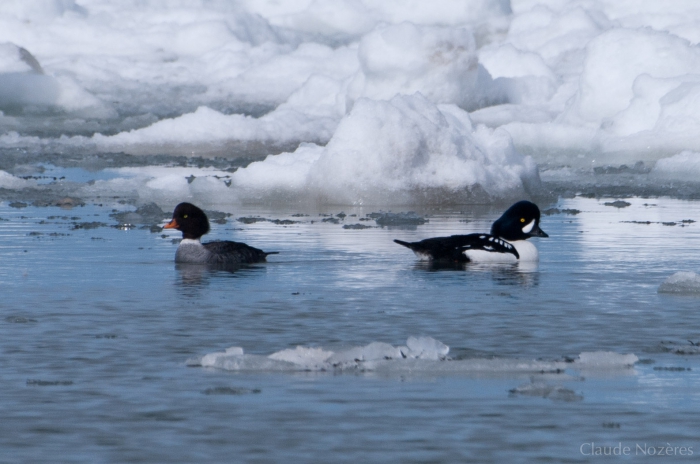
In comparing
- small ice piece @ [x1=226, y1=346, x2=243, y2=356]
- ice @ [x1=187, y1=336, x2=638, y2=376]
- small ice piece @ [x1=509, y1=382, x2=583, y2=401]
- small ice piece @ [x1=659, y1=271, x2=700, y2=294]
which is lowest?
small ice piece @ [x1=509, y1=382, x2=583, y2=401]

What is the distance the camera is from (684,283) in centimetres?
902

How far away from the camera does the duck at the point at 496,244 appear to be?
1138cm

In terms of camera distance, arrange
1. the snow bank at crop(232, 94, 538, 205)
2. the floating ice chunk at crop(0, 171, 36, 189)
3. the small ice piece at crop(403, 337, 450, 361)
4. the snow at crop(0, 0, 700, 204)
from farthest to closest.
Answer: the floating ice chunk at crop(0, 171, 36, 189)
the snow at crop(0, 0, 700, 204)
the snow bank at crop(232, 94, 538, 205)
the small ice piece at crop(403, 337, 450, 361)

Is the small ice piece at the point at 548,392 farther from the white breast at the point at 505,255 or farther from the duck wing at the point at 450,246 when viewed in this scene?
the white breast at the point at 505,255

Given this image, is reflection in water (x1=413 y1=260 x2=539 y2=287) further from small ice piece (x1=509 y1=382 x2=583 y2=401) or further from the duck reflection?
small ice piece (x1=509 y1=382 x2=583 y2=401)

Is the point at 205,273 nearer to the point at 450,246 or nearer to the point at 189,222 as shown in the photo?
the point at 189,222

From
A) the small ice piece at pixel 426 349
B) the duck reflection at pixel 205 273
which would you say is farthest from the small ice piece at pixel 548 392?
the duck reflection at pixel 205 273

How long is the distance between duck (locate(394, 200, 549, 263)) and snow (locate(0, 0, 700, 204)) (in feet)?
19.4

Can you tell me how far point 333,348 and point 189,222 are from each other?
190 inches

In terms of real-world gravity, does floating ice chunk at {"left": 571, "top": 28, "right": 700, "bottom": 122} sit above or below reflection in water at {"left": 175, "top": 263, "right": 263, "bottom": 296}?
above

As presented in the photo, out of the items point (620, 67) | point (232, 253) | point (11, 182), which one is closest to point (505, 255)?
point (232, 253)

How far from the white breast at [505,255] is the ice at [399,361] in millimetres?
5089

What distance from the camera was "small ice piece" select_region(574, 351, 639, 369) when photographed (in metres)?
6.26

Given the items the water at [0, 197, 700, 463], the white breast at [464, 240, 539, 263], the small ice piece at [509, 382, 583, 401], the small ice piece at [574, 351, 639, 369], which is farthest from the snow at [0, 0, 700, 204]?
the small ice piece at [509, 382, 583, 401]
